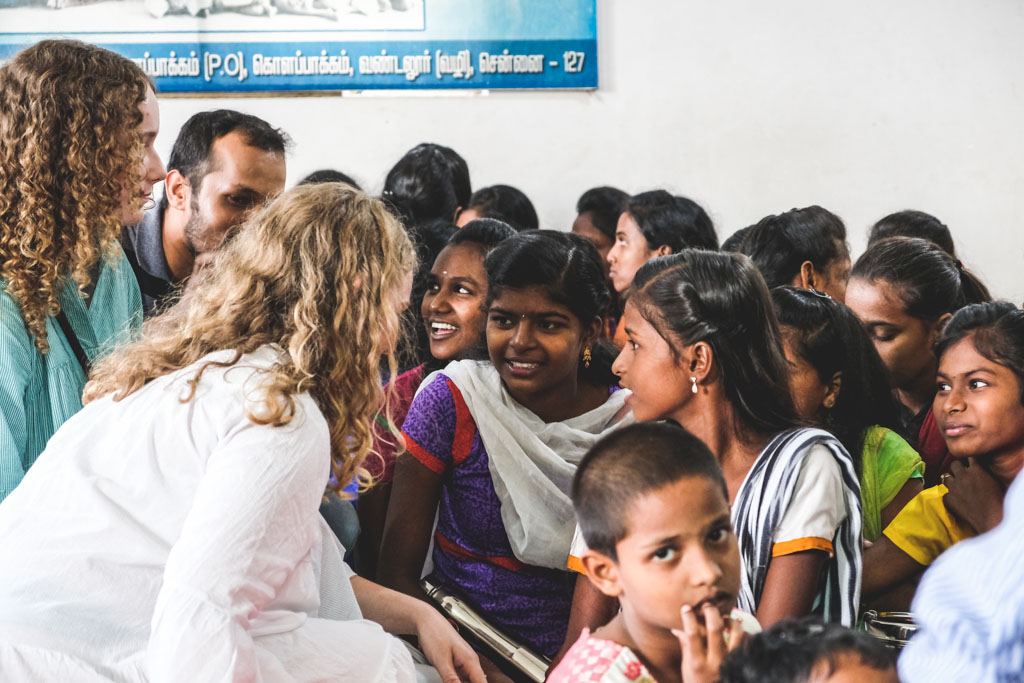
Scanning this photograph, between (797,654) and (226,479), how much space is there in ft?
2.52

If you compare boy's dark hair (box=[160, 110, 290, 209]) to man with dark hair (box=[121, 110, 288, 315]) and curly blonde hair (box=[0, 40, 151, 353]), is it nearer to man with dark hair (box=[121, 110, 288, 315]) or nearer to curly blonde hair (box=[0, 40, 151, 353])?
man with dark hair (box=[121, 110, 288, 315])

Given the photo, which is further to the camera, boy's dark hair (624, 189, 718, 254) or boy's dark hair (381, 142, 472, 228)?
boy's dark hair (381, 142, 472, 228)

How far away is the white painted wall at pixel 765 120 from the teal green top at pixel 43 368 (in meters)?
2.97

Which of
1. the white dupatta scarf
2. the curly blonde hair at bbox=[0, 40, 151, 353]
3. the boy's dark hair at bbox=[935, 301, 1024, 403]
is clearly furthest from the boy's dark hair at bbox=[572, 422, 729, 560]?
the curly blonde hair at bbox=[0, 40, 151, 353]

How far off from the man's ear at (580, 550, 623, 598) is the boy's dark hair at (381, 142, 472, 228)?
2.61 metres

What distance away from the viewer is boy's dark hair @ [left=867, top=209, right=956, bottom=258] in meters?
3.69

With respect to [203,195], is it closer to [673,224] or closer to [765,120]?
[673,224]

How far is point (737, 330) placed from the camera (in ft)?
6.50

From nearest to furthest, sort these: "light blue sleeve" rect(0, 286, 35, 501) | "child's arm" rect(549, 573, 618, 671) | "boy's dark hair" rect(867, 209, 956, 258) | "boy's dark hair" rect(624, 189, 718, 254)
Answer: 1. "light blue sleeve" rect(0, 286, 35, 501)
2. "child's arm" rect(549, 573, 618, 671)
3. "boy's dark hair" rect(867, 209, 956, 258)
4. "boy's dark hair" rect(624, 189, 718, 254)

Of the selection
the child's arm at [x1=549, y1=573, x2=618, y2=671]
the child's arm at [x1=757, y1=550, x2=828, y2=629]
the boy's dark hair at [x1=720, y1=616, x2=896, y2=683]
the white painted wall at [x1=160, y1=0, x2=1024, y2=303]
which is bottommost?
the child's arm at [x1=549, y1=573, x2=618, y2=671]

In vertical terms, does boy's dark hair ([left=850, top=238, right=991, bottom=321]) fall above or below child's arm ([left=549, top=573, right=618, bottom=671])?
above

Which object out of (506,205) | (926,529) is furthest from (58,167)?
(506,205)

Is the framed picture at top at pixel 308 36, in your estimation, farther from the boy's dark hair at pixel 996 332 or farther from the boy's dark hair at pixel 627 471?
the boy's dark hair at pixel 627 471

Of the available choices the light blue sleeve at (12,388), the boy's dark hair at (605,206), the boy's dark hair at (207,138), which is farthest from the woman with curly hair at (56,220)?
the boy's dark hair at (605,206)
